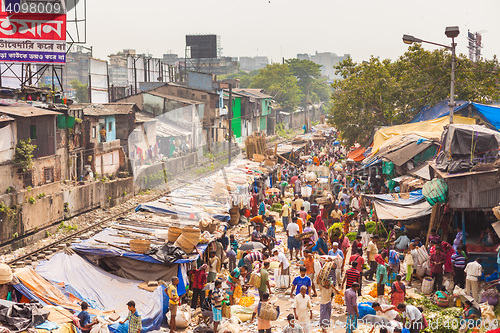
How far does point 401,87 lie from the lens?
28.1 metres

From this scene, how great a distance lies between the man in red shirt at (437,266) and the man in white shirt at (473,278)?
103 cm

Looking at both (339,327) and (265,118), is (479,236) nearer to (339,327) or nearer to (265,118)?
(339,327)

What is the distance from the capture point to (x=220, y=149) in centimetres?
5047

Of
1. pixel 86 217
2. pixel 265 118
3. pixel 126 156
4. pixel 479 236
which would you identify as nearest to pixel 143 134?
pixel 126 156

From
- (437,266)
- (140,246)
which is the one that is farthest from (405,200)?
(140,246)

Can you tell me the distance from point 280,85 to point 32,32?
193 feet

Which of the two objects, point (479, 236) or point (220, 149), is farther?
point (220, 149)

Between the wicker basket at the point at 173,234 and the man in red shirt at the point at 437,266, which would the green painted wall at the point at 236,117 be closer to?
the wicker basket at the point at 173,234

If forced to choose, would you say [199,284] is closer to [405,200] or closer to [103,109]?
[405,200]

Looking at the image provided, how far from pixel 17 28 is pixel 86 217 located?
972cm

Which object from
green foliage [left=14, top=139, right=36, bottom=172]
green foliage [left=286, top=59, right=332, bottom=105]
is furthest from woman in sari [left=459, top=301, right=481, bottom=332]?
green foliage [left=286, top=59, right=332, bottom=105]

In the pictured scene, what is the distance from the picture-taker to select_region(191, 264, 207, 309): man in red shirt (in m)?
11.8

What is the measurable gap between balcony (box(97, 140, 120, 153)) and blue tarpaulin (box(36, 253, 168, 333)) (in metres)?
19.3

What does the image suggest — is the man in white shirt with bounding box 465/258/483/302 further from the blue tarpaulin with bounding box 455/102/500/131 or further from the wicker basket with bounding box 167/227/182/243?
the blue tarpaulin with bounding box 455/102/500/131
